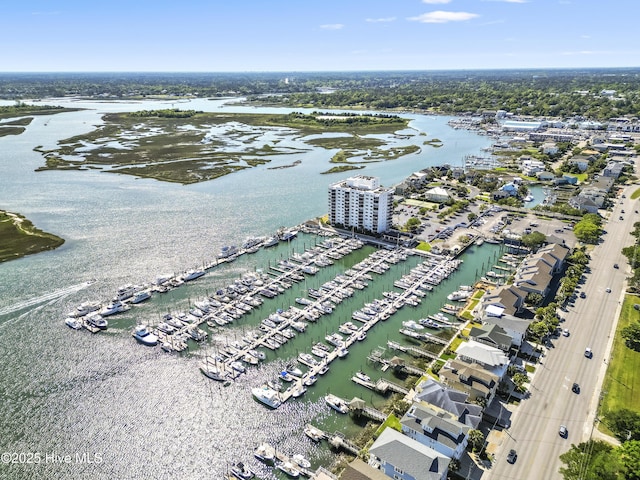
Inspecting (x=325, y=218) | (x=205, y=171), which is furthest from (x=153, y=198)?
(x=325, y=218)

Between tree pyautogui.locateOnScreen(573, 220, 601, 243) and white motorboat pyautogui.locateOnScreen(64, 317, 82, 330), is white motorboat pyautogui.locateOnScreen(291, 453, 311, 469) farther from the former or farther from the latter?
tree pyautogui.locateOnScreen(573, 220, 601, 243)

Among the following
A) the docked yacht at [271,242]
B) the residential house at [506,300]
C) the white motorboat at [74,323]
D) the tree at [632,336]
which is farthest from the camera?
the docked yacht at [271,242]

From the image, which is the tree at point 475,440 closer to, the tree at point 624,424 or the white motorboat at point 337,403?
the white motorboat at point 337,403

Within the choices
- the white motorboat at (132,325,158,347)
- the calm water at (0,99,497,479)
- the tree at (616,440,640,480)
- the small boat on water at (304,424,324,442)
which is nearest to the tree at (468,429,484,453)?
the calm water at (0,99,497,479)

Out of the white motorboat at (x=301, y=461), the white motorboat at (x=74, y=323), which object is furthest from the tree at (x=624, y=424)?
the white motorboat at (x=74, y=323)

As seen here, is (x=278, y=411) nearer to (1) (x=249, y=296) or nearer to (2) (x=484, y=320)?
(1) (x=249, y=296)

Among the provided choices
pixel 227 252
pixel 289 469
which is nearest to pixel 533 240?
pixel 227 252
